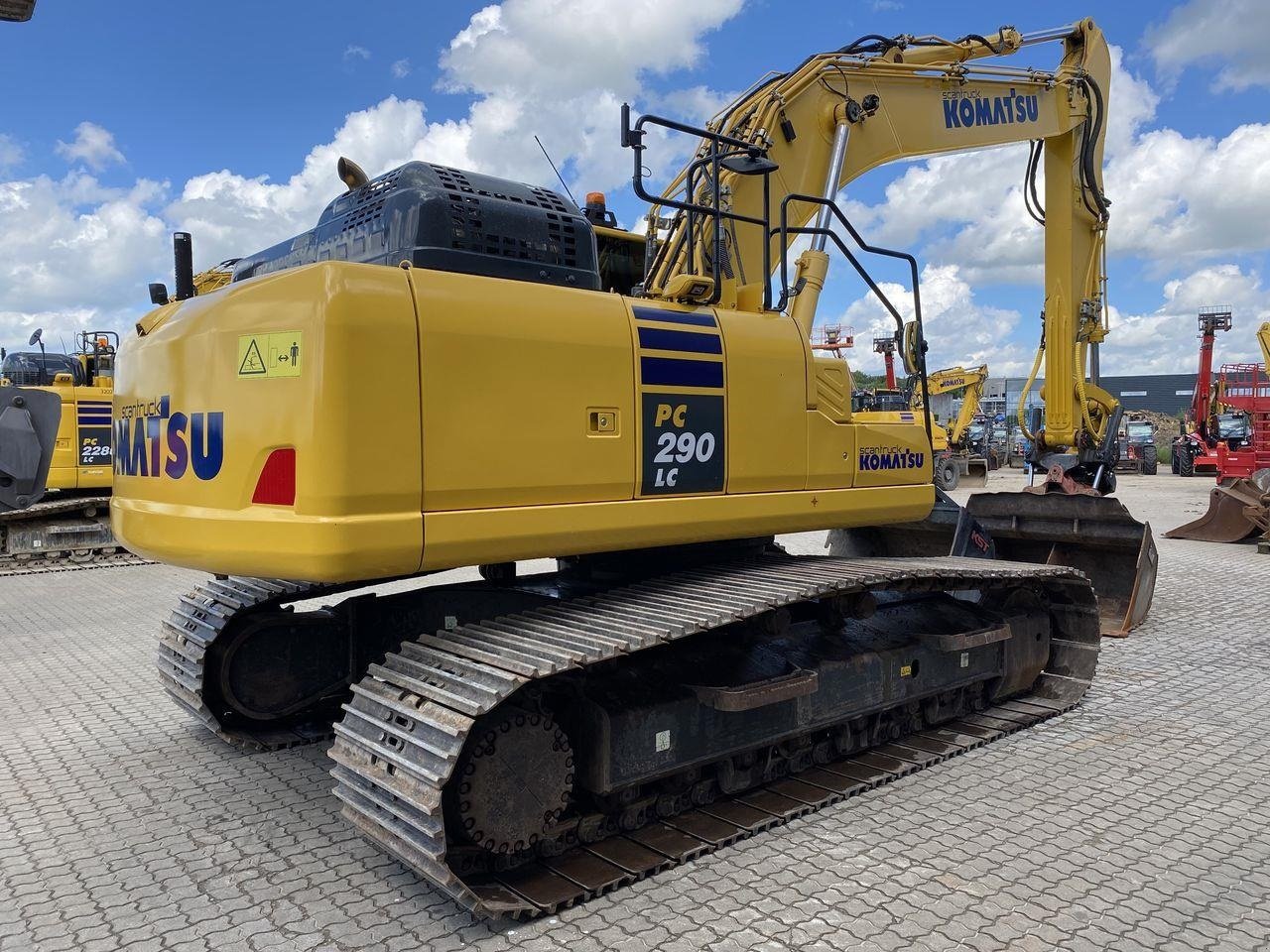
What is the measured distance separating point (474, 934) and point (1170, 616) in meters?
7.37

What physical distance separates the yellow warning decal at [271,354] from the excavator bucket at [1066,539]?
5290 millimetres

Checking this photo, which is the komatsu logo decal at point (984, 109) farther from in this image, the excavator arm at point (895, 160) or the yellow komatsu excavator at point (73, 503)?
the yellow komatsu excavator at point (73, 503)

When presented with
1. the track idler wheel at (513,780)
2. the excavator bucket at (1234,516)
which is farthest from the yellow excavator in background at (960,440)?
the track idler wheel at (513,780)

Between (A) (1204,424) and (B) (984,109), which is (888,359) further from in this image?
(B) (984,109)

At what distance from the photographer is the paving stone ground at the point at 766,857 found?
316 centimetres

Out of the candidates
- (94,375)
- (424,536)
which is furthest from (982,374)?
(424,536)

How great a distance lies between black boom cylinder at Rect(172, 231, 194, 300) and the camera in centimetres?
457

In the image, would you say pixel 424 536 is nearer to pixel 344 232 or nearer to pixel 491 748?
pixel 491 748

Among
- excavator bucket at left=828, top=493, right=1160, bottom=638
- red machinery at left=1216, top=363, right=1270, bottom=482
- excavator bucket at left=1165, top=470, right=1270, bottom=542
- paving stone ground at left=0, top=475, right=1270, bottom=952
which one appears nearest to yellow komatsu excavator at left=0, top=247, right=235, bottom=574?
paving stone ground at left=0, top=475, right=1270, bottom=952

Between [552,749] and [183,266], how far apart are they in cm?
294

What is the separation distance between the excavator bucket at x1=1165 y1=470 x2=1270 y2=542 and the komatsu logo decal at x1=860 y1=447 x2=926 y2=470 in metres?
10.3

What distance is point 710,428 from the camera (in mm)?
4027

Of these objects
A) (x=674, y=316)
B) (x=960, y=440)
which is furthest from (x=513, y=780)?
(x=960, y=440)

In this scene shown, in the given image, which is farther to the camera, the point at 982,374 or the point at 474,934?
the point at 982,374
